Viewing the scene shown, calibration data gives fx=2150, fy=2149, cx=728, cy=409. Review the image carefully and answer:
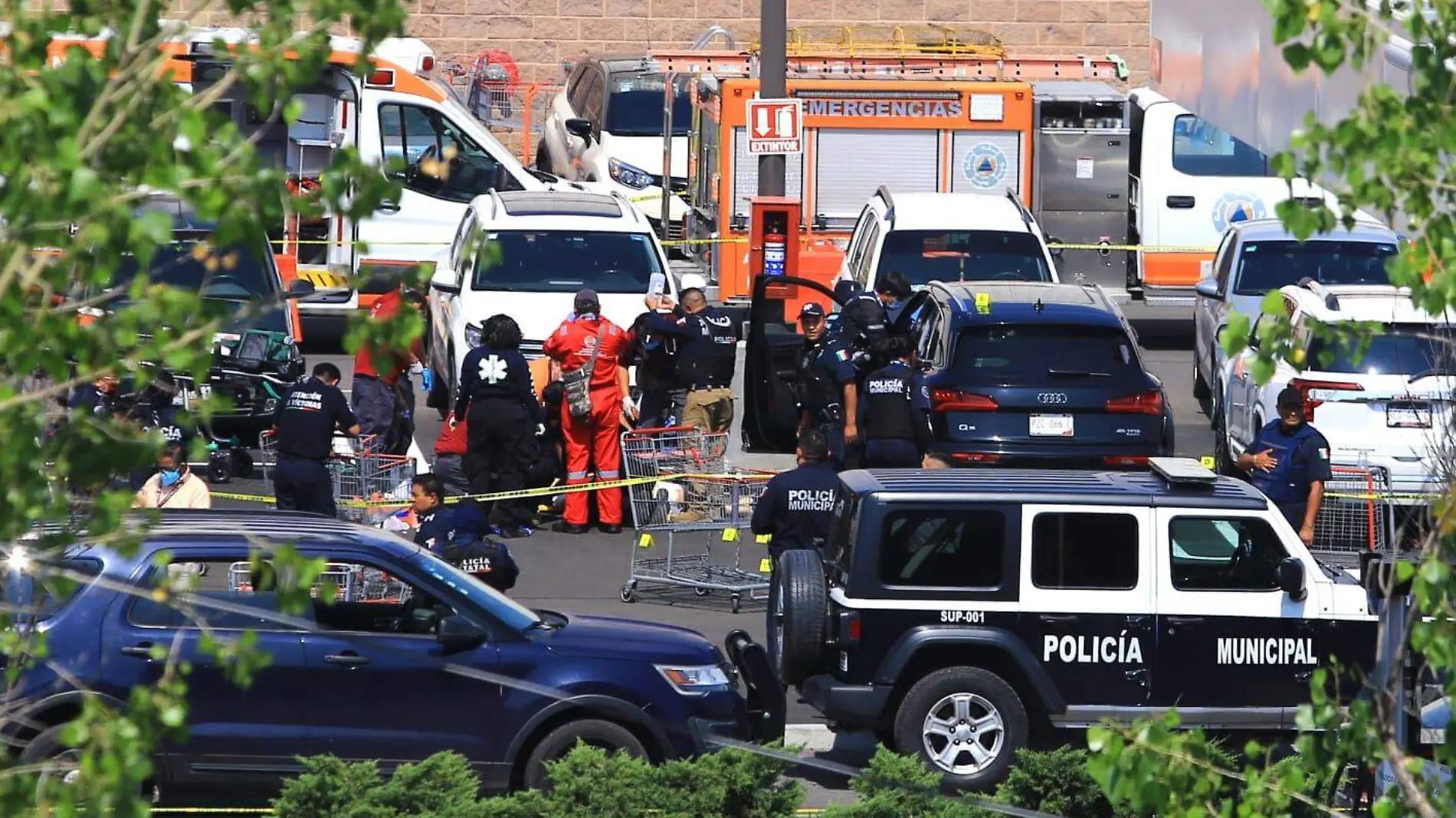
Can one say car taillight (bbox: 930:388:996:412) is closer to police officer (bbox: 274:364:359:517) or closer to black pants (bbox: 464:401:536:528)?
black pants (bbox: 464:401:536:528)

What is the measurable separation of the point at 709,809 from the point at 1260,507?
3581mm

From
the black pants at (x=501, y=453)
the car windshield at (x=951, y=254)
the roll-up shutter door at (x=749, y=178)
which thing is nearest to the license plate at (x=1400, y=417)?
the car windshield at (x=951, y=254)

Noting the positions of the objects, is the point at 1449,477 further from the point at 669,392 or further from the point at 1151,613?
the point at 669,392

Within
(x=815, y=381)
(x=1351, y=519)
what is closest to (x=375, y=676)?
(x=815, y=381)

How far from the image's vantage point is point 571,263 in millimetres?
18453

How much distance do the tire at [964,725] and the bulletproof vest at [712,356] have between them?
6265 millimetres

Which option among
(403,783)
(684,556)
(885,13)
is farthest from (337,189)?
(885,13)

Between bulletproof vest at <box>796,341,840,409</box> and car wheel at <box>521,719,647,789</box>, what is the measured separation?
6599 millimetres

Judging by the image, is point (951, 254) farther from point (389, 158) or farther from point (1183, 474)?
point (1183, 474)

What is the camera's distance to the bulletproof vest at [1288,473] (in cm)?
Result: 1351

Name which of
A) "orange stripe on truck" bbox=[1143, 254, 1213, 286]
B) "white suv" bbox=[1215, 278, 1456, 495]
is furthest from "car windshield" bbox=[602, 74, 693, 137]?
"white suv" bbox=[1215, 278, 1456, 495]

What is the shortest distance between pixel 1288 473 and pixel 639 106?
16.0m

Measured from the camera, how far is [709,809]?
27.1ft

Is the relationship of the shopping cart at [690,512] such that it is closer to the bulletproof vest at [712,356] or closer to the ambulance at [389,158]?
the bulletproof vest at [712,356]
